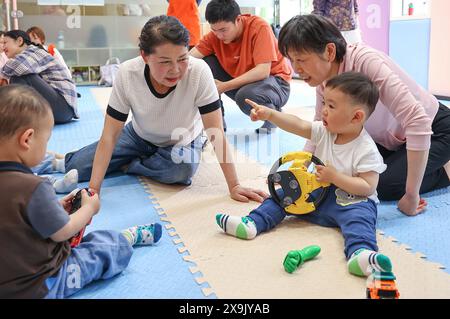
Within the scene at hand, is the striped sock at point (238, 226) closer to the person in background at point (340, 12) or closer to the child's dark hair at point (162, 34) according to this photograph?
the child's dark hair at point (162, 34)

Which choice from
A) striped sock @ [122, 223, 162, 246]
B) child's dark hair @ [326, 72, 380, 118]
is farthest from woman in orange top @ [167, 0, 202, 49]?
striped sock @ [122, 223, 162, 246]

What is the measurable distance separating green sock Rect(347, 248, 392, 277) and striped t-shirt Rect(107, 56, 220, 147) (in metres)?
0.75

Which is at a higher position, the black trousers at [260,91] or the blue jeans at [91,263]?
the black trousers at [260,91]

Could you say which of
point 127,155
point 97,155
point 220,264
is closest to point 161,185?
point 127,155

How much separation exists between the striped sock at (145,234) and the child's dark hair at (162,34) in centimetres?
53

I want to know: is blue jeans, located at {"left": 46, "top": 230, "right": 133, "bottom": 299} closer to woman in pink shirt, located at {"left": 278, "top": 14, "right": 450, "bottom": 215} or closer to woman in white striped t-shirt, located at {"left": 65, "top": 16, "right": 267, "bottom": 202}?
woman in white striped t-shirt, located at {"left": 65, "top": 16, "right": 267, "bottom": 202}

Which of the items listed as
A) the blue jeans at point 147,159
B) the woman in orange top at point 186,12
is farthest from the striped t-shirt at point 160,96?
the woman in orange top at point 186,12

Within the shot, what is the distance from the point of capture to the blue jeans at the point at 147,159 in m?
1.77

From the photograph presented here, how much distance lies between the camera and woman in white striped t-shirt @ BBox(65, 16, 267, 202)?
1415 mm

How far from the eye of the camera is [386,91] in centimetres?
136

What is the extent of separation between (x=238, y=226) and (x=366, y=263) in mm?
367

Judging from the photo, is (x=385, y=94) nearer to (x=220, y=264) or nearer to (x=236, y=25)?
(x=220, y=264)

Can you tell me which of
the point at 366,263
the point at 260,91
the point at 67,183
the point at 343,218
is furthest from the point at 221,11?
the point at 366,263

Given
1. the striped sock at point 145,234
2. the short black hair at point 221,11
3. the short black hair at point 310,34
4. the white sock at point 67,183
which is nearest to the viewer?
the striped sock at point 145,234
